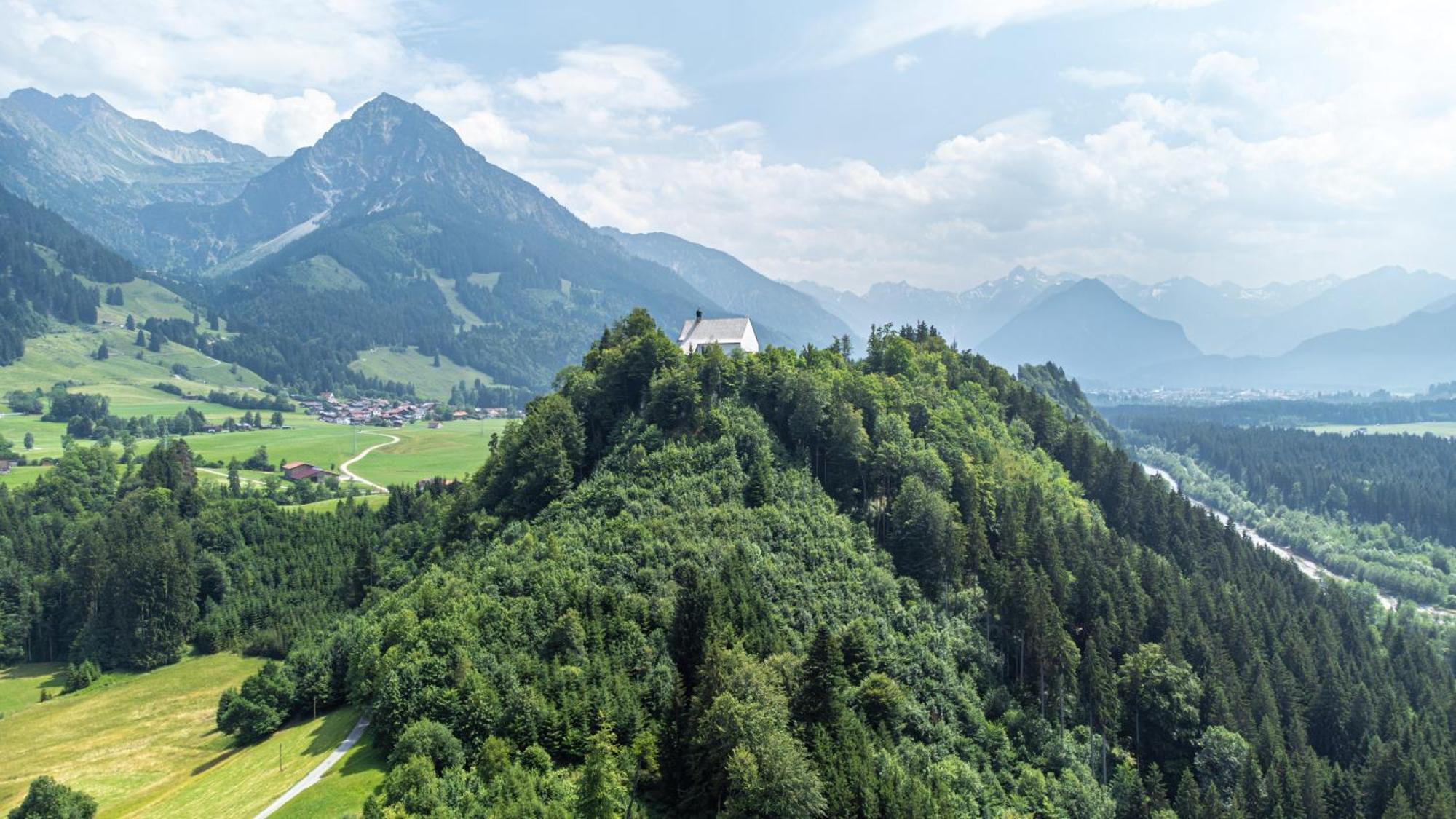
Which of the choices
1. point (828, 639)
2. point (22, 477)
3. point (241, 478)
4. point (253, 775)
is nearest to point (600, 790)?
point (828, 639)

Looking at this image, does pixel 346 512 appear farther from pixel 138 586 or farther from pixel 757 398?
pixel 757 398

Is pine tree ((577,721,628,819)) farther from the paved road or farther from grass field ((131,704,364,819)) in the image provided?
the paved road

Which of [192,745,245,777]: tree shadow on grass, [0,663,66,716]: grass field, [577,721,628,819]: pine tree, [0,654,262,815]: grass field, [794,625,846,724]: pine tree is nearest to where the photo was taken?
[577,721,628,819]: pine tree

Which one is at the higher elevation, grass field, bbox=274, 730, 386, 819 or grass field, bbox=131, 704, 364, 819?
grass field, bbox=274, 730, 386, 819

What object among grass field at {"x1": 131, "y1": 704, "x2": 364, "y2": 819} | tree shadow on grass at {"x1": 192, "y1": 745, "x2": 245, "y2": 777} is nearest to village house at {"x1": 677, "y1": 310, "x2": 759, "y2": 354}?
grass field at {"x1": 131, "y1": 704, "x2": 364, "y2": 819}

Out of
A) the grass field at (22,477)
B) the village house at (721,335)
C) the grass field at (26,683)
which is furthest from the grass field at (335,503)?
the village house at (721,335)

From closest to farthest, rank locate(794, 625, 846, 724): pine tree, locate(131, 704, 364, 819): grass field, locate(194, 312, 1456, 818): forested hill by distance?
locate(131, 704, 364, 819): grass field → locate(194, 312, 1456, 818): forested hill → locate(794, 625, 846, 724): pine tree

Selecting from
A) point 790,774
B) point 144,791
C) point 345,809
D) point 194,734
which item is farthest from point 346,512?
point 790,774

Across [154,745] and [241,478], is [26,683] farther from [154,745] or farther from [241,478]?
[241,478]
